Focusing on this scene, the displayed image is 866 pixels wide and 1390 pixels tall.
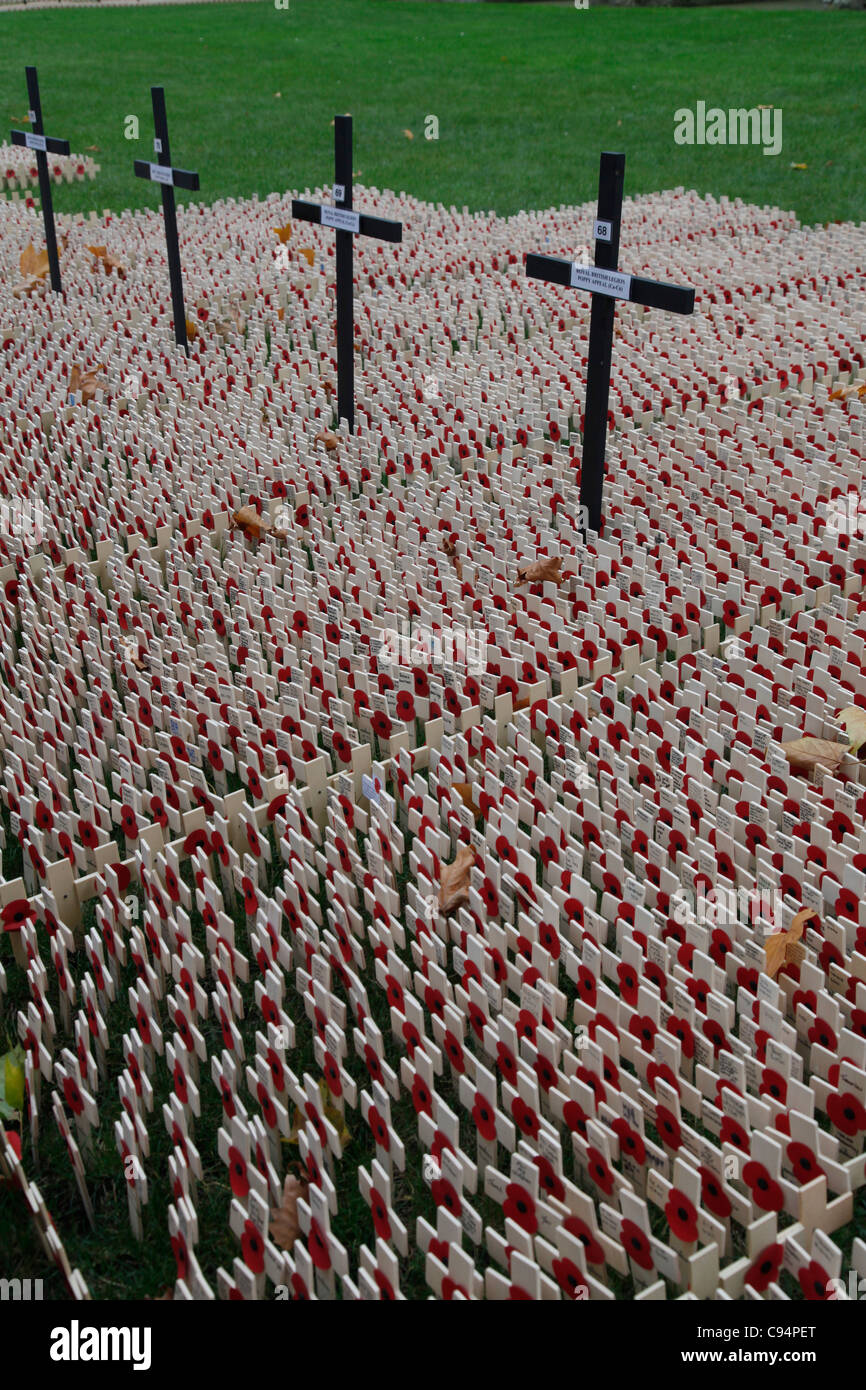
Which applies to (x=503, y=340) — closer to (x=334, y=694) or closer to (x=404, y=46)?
(x=334, y=694)

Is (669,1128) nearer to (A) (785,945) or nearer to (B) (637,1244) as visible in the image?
(B) (637,1244)

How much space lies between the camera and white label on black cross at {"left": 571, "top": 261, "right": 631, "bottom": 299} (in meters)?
8.05

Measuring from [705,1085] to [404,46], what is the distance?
38.9 metres

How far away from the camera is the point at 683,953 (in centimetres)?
490

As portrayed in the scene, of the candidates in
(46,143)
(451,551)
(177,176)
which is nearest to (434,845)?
(451,551)

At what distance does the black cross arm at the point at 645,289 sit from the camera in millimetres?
7609

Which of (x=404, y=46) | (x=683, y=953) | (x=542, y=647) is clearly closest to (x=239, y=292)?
(x=542, y=647)

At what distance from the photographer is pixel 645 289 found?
790 centimetres

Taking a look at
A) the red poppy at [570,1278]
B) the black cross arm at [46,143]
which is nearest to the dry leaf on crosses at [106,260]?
the black cross arm at [46,143]

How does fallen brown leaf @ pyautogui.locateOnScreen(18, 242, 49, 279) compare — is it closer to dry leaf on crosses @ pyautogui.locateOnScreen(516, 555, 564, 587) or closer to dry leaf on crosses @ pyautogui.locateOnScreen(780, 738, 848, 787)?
dry leaf on crosses @ pyautogui.locateOnScreen(516, 555, 564, 587)

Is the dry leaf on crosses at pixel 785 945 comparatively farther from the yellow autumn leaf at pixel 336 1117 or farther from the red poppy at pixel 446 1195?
the yellow autumn leaf at pixel 336 1117

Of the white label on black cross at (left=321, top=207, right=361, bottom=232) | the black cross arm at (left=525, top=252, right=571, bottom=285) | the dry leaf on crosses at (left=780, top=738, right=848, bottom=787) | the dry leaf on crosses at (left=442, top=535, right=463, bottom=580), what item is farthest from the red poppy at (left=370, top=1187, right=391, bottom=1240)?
the white label on black cross at (left=321, top=207, right=361, bottom=232)

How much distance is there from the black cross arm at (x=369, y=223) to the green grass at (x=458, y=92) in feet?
33.5

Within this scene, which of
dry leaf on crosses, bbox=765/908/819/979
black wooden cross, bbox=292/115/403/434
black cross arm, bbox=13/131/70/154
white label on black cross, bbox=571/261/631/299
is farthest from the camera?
black cross arm, bbox=13/131/70/154
